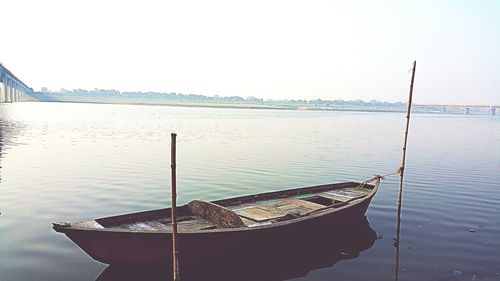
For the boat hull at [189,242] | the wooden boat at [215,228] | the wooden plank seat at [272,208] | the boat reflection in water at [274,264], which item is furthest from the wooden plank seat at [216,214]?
the wooden plank seat at [272,208]

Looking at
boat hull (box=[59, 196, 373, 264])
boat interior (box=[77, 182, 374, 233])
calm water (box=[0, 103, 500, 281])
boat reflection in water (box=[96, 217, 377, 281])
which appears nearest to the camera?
boat hull (box=[59, 196, 373, 264])

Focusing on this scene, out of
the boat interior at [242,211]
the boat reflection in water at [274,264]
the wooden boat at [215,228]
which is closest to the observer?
the wooden boat at [215,228]

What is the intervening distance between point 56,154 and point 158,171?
1117 cm

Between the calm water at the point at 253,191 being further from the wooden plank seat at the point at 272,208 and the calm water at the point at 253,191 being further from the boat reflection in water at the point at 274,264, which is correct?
the wooden plank seat at the point at 272,208

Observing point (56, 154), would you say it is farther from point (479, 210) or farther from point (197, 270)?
point (479, 210)

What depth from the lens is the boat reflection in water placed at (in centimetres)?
1101

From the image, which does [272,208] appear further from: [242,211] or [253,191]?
[253,191]

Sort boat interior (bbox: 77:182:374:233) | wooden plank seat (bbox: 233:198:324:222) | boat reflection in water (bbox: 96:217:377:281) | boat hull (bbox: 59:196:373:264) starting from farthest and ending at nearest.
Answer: wooden plank seat (bbox: 233:198:324:222) < boat interior (bbox: 77:182:374:233) < boat reflection in water (bbox: 96:217:377:281) < boat hull (bbox: 59:196:373:264)

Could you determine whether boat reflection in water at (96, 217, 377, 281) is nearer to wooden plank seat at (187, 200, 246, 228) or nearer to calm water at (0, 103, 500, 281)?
calm water at (0, 103, 500, 281)

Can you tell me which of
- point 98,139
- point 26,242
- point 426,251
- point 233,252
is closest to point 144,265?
point 233,252

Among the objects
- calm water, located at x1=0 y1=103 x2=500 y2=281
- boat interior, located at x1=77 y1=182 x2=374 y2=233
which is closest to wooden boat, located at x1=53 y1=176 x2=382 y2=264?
boat interior, located at x1=77 y1=182 x2=374 y2=233

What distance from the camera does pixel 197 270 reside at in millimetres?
Answer: 11250

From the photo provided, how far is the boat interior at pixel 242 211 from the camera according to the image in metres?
11.7

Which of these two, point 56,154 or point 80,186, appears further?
point 56,154
